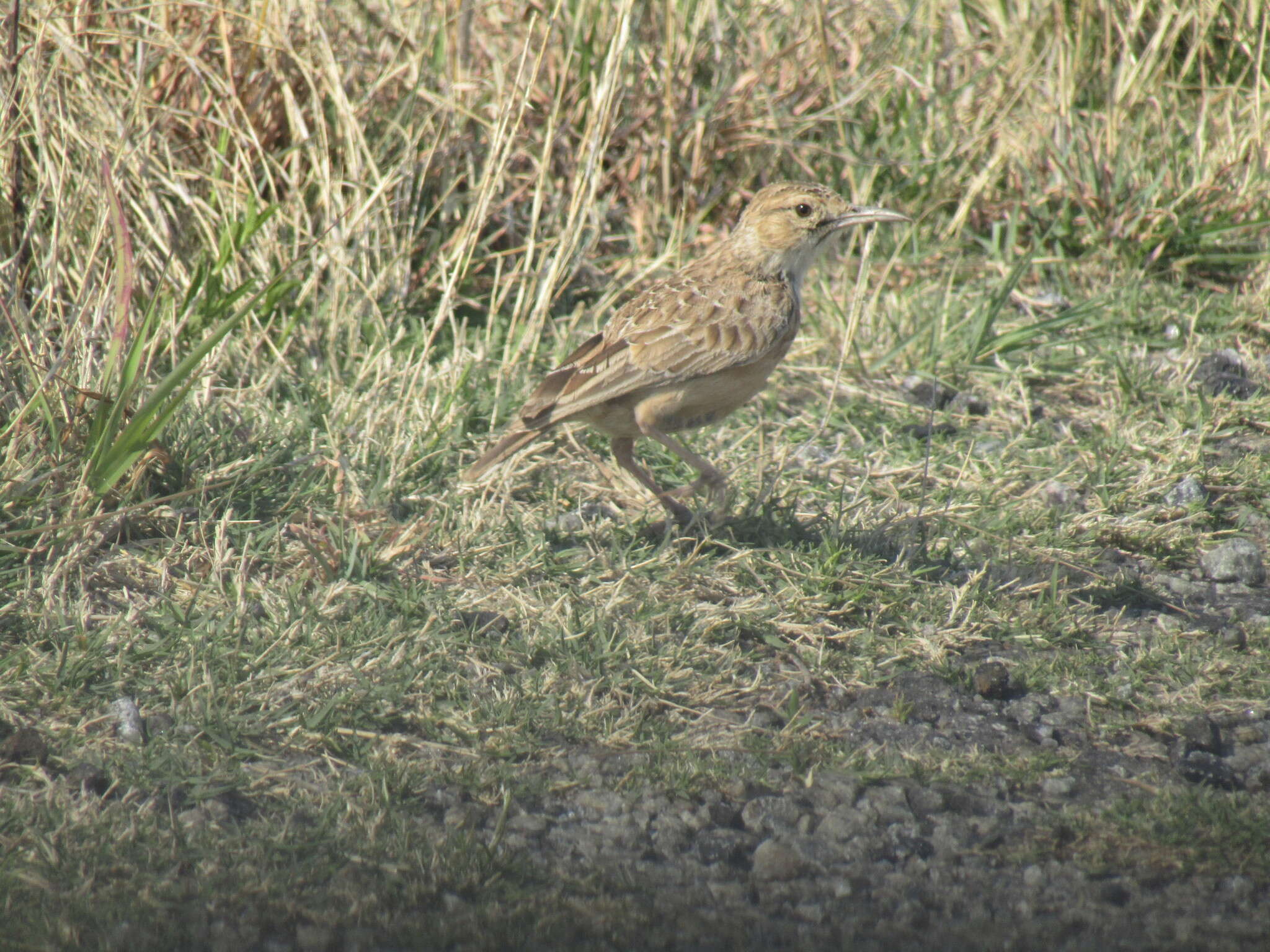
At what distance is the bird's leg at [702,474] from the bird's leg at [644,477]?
0.19 feet

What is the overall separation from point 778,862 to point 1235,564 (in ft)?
7.80

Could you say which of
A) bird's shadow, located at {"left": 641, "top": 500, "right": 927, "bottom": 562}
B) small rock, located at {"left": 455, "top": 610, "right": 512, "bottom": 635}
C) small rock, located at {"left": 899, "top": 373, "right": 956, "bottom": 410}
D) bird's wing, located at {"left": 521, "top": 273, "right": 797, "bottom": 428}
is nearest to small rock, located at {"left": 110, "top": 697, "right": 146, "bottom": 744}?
small rock, located at {"left": 455, "top": 610, "right": 512, "bottom": 635}

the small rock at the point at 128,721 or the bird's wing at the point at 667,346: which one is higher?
the bird's wing at the point at 667,346

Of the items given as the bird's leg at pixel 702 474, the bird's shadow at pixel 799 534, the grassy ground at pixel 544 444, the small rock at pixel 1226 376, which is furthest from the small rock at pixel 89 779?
the small rock at pixel 1226 376

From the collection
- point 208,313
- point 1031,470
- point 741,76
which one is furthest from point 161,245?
point 1031,470

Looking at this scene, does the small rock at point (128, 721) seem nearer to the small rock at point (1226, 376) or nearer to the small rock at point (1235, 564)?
the small rock at point (1235, 564)

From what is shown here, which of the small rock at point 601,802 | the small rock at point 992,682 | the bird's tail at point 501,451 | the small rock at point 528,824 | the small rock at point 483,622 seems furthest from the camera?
the bird's tail at point 501,451

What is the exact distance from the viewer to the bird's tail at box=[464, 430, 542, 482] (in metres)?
4.57

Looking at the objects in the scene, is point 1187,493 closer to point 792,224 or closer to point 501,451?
point 792,224

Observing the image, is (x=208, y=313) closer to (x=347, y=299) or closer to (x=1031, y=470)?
(x=347, y=299)

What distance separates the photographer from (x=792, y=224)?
202 inches

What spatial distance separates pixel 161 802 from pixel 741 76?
16.1ft

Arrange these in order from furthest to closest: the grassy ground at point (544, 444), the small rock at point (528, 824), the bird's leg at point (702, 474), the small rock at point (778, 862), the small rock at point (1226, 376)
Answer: the small rock at point (1226, 376) < the bird's leg at point (702, 474) < the grassy ground at point (544, 444) < the small rock at point (528, 824) < the small rock at point (778, 862)

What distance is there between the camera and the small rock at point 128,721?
3.54 meters
